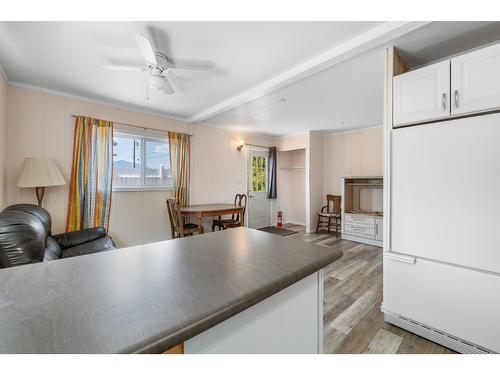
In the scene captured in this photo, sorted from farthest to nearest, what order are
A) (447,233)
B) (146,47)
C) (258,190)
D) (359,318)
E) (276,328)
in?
(258,190)
(359,318)
(146,47)
(447,233)
(276,328)

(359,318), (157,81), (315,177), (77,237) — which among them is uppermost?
(157,81)

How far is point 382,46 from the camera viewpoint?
1960 mm

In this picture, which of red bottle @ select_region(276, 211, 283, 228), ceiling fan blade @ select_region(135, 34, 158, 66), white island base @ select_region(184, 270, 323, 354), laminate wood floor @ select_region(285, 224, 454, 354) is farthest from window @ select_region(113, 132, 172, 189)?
white island base @ select_region(184, 270, 323, 354)

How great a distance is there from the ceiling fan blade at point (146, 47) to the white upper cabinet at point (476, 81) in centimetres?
222

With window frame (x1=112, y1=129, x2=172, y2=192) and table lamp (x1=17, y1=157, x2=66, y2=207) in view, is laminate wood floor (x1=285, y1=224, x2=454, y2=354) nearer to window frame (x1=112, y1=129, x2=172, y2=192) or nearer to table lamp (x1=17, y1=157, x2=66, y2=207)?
window frame (x1=112, y1=129, x2=172, y2=192)

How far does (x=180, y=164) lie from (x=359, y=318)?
3433 mm

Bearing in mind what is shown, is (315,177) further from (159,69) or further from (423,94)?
(159,69)

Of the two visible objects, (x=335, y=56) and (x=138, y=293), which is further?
(x=335, y=56)

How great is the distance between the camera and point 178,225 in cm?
350

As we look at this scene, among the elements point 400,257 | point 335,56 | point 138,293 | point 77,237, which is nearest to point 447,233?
point 400,257

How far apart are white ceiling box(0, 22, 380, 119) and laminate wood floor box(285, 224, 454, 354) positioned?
2432mm

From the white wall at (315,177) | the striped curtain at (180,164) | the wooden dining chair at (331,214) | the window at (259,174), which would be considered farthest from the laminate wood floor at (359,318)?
the window at (259,174)

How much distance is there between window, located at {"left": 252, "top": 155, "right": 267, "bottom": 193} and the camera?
18.4 feet

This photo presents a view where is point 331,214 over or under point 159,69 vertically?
under
